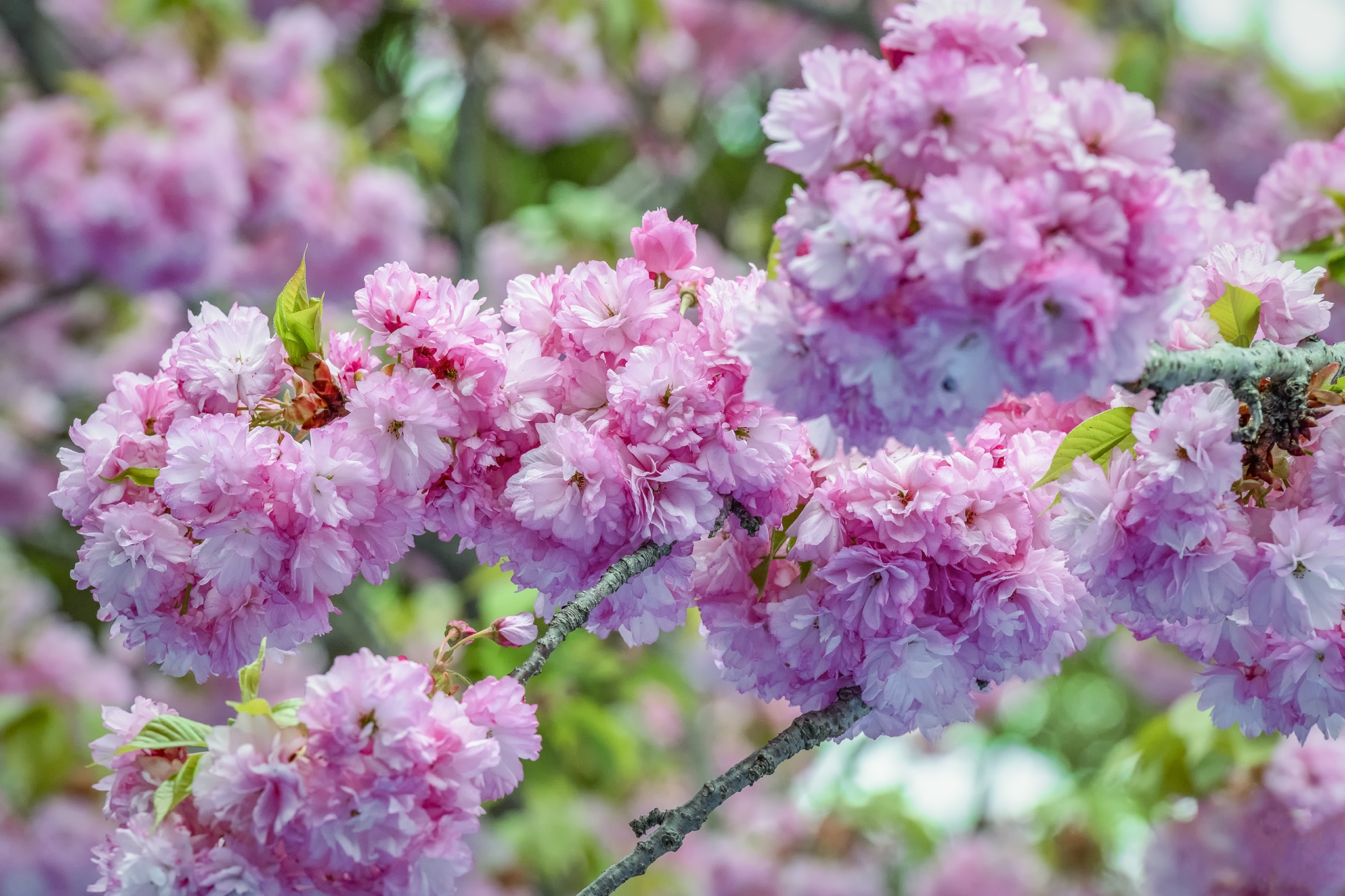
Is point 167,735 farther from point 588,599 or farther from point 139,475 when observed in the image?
point 588,599

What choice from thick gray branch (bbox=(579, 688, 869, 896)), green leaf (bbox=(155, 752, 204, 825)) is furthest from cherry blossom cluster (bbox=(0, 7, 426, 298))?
thick gray branch (bbox=(579, 688, 869, 896))

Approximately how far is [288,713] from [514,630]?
188 mm

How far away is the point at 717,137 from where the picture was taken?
4.30 meters

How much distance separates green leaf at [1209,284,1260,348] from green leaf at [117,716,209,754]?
2.96 feet

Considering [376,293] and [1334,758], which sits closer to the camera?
[376,293]

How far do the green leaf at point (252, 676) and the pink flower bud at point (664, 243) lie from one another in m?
0.47

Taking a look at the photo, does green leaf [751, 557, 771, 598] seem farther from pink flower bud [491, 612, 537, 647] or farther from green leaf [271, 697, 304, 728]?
green leaf [271, 697, 304, 728]

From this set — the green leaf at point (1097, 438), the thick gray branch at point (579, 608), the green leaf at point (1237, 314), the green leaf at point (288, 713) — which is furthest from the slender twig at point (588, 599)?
the green leaf at point (1237, 314)

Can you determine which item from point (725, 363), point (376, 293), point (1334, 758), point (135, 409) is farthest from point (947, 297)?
point (1334, 758)

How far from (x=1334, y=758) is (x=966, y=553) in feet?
3.96

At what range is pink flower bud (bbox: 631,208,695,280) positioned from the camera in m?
1.00

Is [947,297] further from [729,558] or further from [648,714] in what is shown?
[648,714]

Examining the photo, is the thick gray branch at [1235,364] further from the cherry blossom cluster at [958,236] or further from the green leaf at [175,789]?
the green leaf at [175,789]

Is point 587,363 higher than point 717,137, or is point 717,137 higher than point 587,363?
point 587,363
